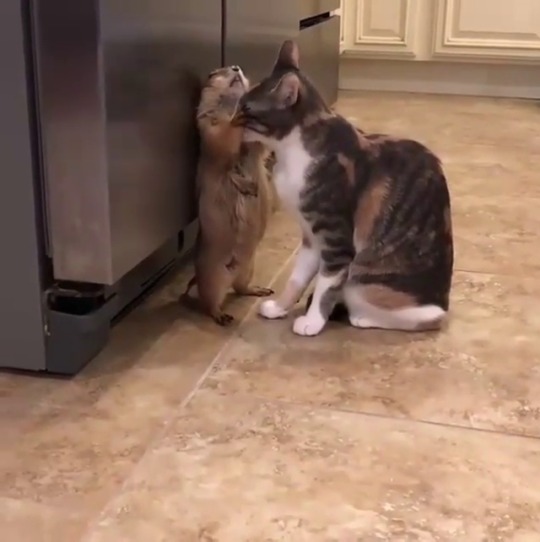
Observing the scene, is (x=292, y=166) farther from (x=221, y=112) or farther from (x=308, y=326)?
(x=308, y=326)

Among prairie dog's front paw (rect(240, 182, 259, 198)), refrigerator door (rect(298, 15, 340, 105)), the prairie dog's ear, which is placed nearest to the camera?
the prairie dog's ear

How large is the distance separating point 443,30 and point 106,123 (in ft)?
8.50

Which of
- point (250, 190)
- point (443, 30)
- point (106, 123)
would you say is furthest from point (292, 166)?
point (443, 30)

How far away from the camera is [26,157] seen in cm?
Result: 105

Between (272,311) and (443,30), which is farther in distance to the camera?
(443,30)

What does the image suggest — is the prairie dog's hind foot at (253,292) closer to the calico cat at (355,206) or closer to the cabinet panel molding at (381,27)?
the calico cat at (355,206)

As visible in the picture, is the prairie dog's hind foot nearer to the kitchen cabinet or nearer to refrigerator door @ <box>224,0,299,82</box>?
refrigerator door @ <box>224,0,299,82</box>

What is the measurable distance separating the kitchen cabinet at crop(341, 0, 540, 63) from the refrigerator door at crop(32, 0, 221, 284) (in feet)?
7.51

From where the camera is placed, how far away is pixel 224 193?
1.34m

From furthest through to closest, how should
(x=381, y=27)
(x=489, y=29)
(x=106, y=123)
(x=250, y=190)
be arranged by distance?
(x=381, y=27), (x=489, y=29), (x=250, y=190), (x=106, y=123)

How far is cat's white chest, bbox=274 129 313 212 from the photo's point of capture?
128 cm

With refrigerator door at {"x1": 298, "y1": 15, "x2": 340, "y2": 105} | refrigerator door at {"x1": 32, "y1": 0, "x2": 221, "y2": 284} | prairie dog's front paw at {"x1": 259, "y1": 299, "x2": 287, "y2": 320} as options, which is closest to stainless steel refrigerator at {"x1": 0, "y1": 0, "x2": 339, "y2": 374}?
refrigerator door at {"x1": 32, "y1": 0, "x2": 221, "y2": 284}

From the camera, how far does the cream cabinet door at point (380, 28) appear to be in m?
3.38

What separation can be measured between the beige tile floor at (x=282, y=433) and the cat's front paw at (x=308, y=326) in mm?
16
